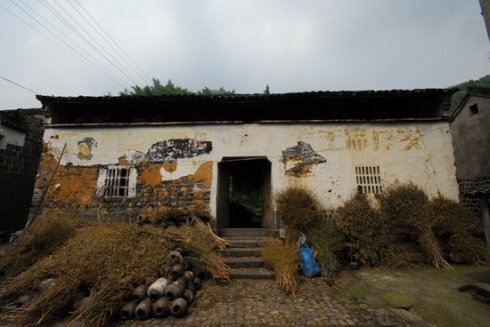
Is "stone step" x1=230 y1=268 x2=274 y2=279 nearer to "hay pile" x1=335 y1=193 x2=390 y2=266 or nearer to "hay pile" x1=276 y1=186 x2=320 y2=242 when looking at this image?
"hay pile" x1=276 y1=186 x2=320 y2=242

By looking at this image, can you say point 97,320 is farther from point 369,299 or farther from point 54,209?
point 54,209

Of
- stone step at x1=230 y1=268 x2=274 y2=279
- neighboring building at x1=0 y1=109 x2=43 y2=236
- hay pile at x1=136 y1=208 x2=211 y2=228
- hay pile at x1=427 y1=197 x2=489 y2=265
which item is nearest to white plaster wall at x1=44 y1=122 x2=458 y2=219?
hay pile at x1=136 y1=208 x2=211 y2=228

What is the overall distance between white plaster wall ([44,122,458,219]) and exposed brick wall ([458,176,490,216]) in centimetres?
20

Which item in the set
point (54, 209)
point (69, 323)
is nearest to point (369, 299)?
point (69, 323)

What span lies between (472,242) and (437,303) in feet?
10.7

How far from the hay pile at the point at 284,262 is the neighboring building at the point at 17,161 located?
966cm

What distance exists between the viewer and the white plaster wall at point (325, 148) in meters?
7.11

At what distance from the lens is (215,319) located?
3.46 meters

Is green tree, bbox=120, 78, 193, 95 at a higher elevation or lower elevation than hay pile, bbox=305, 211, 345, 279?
higher

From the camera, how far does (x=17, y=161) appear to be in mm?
8250

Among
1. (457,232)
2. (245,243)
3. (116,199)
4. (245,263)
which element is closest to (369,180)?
(457,232)

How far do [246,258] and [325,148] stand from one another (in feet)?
14.6

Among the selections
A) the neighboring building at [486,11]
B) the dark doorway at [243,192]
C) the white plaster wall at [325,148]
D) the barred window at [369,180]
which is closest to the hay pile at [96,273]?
the white plaster wall at [325,148]

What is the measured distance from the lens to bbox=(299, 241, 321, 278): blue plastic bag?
506 centimetres
